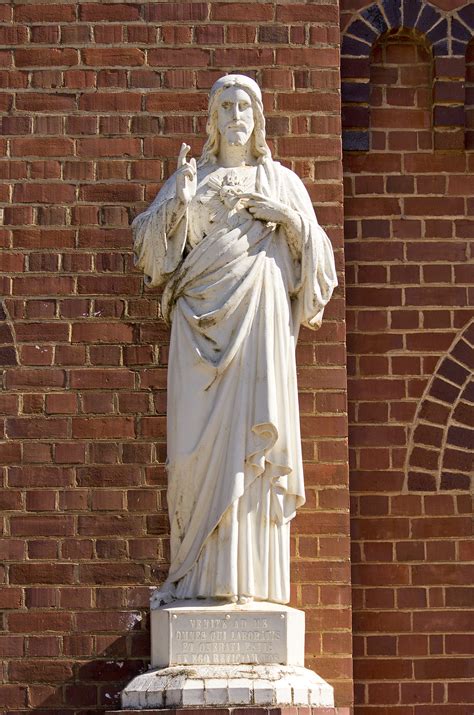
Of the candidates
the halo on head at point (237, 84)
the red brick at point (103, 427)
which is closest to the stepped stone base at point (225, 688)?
the red brick at point (103, 427)

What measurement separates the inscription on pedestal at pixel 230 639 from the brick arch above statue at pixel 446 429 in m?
1.78

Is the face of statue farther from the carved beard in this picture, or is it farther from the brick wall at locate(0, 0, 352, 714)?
the brick wall at locate(0, 0, 352, 714)

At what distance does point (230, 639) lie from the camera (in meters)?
11.3

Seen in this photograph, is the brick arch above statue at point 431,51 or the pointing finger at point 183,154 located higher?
the brick arch above statue at point 431,51

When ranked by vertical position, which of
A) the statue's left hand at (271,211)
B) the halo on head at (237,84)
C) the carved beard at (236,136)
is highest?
the halo on head at (237,84)

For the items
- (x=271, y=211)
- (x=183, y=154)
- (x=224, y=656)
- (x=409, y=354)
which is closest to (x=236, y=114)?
(x=183, y=154)

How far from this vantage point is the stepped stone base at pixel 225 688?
1106 centimetres

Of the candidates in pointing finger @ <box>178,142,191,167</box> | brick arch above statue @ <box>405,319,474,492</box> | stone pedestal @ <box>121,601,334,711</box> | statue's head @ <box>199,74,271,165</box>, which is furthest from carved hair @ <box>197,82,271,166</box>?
stone pedestal @ <box>121,601,334,711</box>

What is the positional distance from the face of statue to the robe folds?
0.22 metres

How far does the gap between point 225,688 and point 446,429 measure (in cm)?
248

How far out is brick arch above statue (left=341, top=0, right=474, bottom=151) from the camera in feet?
43.3

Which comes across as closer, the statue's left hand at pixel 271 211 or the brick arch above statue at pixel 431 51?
the statue's left hand at pixel 271 211

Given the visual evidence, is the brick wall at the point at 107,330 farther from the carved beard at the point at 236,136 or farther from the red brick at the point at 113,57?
the carved beard at the point at 236,136

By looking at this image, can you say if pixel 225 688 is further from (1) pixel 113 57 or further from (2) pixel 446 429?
(1) pixel 113 57
